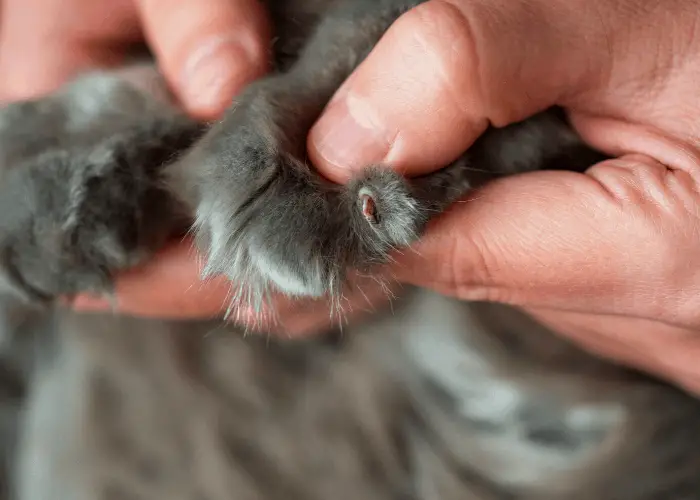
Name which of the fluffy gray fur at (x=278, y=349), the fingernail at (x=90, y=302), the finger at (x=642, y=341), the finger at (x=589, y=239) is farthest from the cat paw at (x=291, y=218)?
the finger at (x=642, y=341)

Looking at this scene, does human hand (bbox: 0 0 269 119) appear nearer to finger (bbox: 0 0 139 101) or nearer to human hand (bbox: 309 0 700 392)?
finger (bbox: 0 0 139 101)

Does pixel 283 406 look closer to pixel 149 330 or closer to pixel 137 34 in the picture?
pixel 149 330

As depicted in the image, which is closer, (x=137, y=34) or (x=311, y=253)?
(x=311, y=253)

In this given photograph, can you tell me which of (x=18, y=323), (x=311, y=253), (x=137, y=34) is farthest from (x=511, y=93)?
(x=18, y=323)

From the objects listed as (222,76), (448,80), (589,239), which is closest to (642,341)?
(589,239)

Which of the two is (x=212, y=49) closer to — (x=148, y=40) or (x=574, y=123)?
(x=148, y=40)

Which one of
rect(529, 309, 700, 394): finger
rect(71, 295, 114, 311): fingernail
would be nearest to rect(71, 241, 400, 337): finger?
rect(71, 295, 114, 311): fingernail

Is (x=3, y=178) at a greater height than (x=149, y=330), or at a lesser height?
greater
